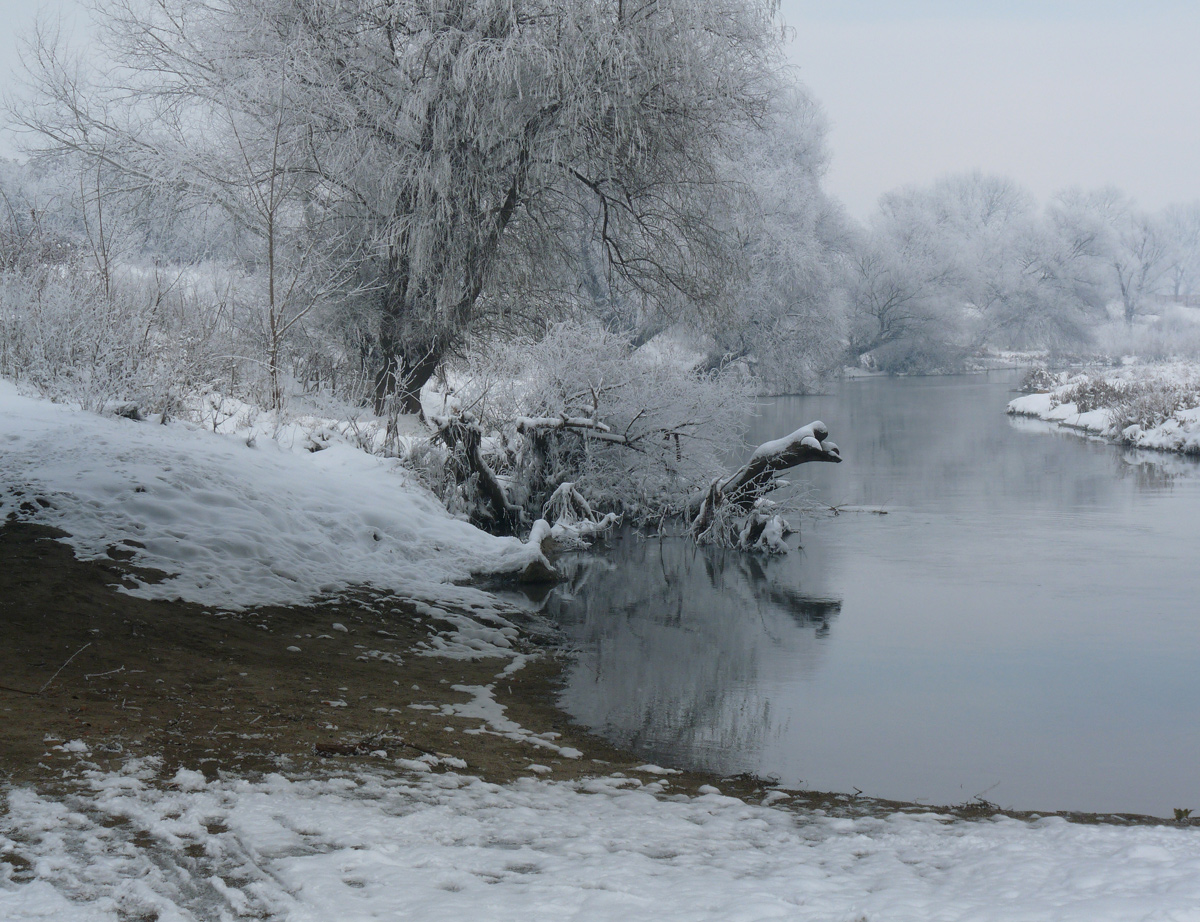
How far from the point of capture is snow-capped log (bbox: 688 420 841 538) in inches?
460

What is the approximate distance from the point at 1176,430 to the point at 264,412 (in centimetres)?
1708

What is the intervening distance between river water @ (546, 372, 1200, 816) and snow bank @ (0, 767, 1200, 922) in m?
1.20

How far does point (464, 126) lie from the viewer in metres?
13.9

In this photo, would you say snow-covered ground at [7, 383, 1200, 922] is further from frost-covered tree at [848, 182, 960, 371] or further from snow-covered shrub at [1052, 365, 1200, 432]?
frost-covered tree at [848, 182, 960, 371]

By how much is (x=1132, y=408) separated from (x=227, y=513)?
20414 mm

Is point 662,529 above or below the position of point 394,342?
below

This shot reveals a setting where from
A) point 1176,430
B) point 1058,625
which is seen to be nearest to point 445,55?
point 1058,625

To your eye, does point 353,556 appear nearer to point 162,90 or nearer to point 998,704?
point 998,704

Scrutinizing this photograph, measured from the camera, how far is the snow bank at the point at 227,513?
296 inches

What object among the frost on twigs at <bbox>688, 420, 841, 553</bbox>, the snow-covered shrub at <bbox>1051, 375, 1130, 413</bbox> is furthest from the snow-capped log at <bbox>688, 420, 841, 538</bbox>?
the snow-covered shrub at <bbox>1051, 375, 1130, 413</bbox>

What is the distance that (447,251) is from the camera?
575 inches

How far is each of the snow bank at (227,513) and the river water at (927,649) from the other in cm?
135

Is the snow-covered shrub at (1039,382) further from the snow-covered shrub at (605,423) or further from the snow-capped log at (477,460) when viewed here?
the snow-capped log at (477,460)

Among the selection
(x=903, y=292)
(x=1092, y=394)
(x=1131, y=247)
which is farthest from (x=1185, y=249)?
(x=1092, y=394)
